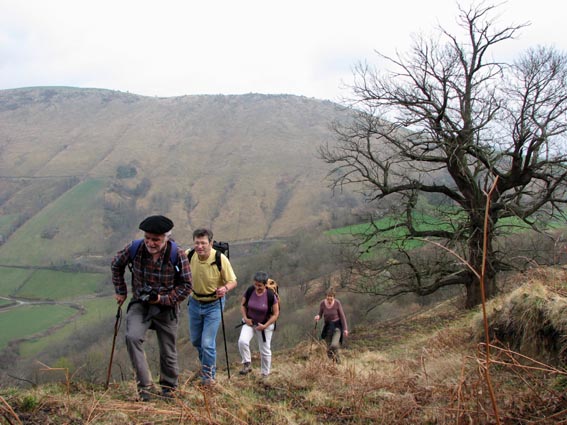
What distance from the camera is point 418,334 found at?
1223 centimetres

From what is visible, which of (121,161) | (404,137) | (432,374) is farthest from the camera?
(121,161)

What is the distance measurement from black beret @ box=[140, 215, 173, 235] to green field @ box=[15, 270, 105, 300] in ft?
266

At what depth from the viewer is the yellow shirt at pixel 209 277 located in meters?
6.42

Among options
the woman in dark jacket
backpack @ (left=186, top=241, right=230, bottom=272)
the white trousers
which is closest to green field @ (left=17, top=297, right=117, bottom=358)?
the woman in dark jacket

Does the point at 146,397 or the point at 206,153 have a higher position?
the point at 206,153

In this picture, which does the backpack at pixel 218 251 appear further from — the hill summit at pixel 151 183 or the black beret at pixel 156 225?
the hill summit at pixel 151 183

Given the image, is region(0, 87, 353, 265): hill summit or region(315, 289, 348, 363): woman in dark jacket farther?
region(0, 87, 353, 265): hill summit

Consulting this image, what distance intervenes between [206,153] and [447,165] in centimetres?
15379

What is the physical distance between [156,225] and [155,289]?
77 cm

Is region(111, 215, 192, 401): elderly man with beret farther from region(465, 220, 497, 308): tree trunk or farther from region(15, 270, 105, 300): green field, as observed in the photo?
region(15, 270, 105, 300): green field

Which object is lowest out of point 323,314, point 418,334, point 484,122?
point 418,334

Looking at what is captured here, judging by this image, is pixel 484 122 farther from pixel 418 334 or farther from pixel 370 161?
pixel 418 334

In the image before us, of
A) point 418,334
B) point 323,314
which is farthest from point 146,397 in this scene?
point 418,334

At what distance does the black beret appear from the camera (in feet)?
16.1
